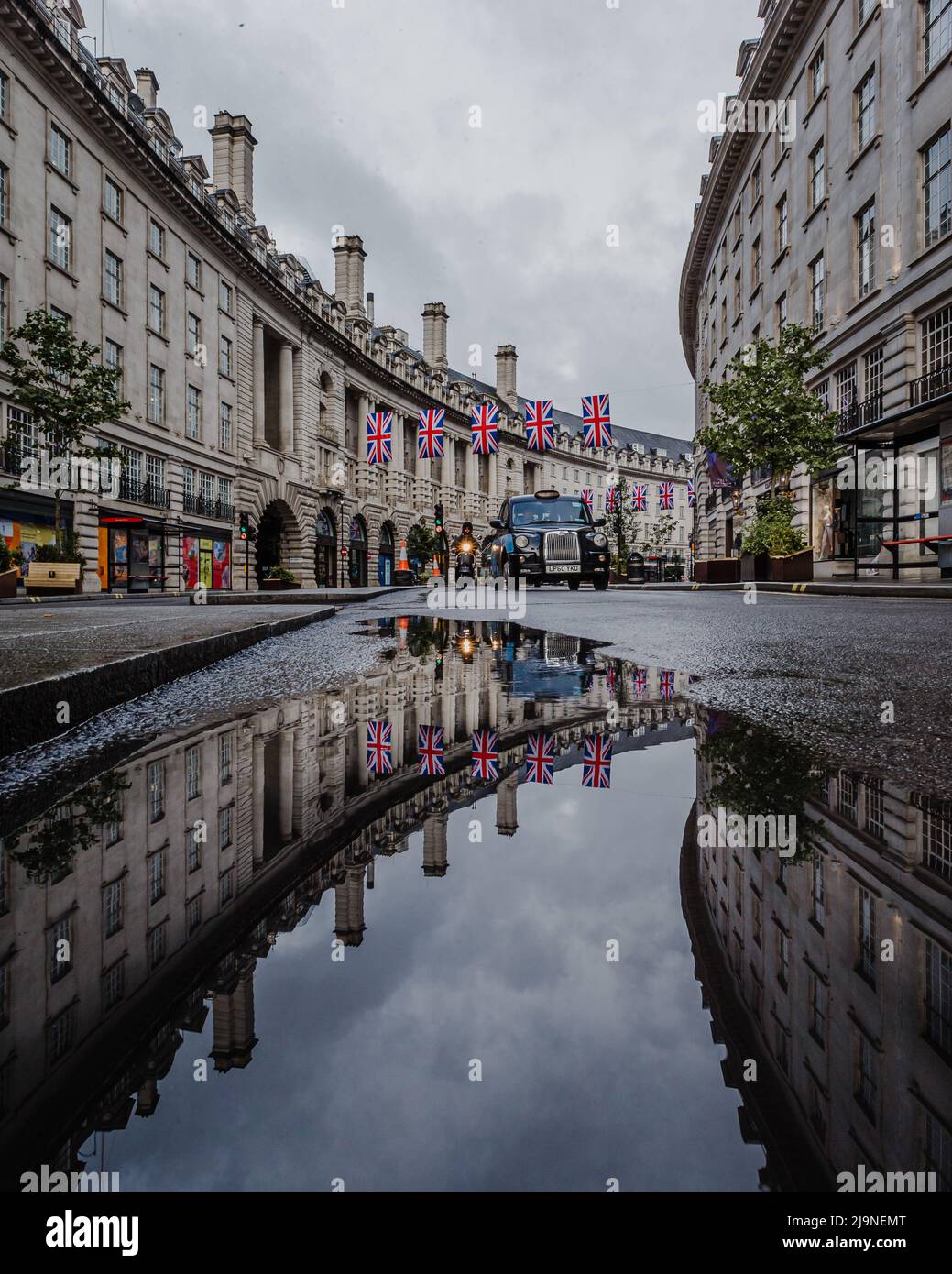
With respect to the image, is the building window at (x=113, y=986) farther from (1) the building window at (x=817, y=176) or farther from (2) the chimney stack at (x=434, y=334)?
(2) the chimney stack at (x=434, y=334)

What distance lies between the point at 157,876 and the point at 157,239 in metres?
35.1

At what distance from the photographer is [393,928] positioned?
110cm

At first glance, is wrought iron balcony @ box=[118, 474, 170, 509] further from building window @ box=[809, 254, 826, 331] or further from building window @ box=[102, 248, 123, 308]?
building window @ box=[809, 254, 826, 331]

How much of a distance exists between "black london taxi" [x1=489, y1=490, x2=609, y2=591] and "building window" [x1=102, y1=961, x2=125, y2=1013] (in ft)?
62.2

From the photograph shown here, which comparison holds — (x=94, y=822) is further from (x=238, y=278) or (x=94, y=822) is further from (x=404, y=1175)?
(x=238, y=278)

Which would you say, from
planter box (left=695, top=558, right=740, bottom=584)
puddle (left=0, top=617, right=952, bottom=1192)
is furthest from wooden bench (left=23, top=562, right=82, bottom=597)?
puddle (left=0, top=617, right=952, bottom=1192)

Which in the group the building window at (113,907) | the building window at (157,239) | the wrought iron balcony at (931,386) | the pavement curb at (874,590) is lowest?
the building window at (113,907)

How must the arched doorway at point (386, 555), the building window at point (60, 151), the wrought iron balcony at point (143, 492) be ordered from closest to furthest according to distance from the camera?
the building window at point (60, 151) → the wrought iron balcony at point (143, 492) → the arched doorway at point (386, 555)

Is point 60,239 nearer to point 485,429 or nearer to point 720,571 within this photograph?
point 720,571

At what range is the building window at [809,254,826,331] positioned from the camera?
83.4 ft

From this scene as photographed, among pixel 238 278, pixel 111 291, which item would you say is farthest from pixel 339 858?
pixel 238 278

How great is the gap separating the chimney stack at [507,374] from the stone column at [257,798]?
78.6 metres

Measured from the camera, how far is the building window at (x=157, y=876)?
4.08 feet

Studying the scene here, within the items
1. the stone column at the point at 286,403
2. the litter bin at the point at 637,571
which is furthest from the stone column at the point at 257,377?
the litter bin at the point at 637,571
